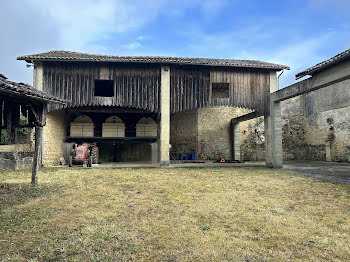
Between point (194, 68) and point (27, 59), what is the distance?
9.21 metres

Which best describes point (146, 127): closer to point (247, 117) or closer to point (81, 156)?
point (81, 156)

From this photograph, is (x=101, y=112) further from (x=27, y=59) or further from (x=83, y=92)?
(x=27, y=59)

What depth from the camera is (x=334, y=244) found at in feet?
10.4

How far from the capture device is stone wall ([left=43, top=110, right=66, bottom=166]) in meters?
12.8

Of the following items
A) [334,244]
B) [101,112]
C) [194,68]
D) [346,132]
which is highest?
[194,68]

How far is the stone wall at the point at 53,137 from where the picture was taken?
1283 cm

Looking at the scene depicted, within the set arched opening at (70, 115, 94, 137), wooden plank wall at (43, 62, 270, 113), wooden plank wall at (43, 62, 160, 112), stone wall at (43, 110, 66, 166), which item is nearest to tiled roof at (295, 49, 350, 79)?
wooden plank wall at (43, 62, 270, 113)

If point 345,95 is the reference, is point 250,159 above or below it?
below

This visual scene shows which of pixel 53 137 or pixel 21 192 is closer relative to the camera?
pixel 21 192

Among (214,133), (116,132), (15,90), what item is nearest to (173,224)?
(15,90)

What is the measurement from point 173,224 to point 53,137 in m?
12.4

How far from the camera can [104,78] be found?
41.4ft

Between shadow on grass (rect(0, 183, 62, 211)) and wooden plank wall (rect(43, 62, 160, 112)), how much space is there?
6433mm

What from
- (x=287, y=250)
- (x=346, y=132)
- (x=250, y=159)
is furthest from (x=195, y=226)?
(x=346, y=132)
